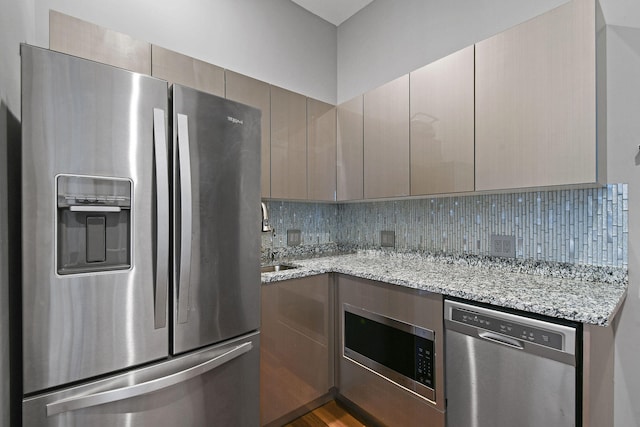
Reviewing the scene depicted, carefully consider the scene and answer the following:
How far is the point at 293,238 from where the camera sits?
250 cm

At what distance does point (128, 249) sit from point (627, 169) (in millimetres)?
2141

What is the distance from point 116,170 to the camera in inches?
40.2

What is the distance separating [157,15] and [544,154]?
2.26m

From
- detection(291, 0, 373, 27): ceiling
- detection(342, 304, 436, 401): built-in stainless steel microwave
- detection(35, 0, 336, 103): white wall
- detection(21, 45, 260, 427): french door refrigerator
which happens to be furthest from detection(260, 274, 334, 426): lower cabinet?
detection(291, 0, 373, 27): ceiling

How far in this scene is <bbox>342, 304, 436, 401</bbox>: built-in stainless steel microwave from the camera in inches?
58.2

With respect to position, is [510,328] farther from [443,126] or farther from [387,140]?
[387,140]

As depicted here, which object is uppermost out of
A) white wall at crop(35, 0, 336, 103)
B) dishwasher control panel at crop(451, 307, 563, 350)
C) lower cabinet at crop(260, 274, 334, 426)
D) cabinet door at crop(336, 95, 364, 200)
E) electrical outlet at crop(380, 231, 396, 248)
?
white wall at crop(35, 0, 336, 103)

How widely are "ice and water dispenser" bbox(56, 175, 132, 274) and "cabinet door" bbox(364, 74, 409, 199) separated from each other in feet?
4.93

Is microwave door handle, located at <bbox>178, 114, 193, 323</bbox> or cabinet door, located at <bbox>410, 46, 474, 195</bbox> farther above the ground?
cabinet door, located at <bbox>410, 46, 474, 195</bbox>

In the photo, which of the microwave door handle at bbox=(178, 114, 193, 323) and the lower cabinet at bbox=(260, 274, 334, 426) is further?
the lower cabinet at bbox=(260, 274, 334, 426)

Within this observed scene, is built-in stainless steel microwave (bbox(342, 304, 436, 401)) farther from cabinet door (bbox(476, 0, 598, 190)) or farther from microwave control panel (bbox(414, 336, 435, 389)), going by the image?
cabinet door (bbox(476, 0, 598, 190))

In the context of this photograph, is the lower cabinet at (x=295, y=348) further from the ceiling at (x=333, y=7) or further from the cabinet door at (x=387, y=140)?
the ceiling at (x=333, y=7)

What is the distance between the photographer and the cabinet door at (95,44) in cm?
138

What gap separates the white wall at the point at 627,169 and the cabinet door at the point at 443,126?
61 centimetres
